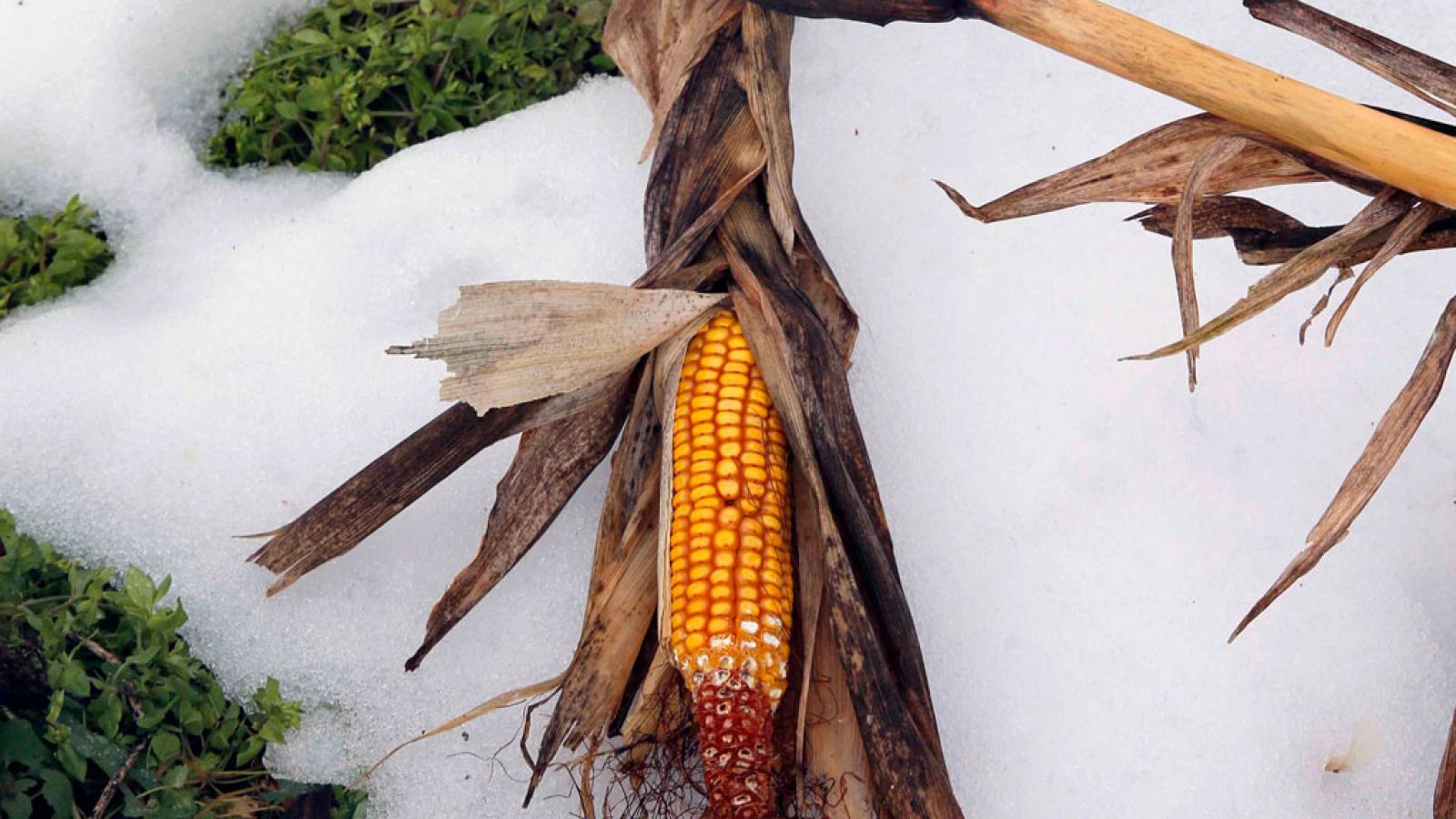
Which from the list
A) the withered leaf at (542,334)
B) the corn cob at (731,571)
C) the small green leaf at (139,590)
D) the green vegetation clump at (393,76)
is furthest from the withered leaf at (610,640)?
the green vegetation clump at (393,76)

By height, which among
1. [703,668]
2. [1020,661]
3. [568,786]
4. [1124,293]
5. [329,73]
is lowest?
[568,786]

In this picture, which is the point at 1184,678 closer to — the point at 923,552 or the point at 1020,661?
the point at 1020,661

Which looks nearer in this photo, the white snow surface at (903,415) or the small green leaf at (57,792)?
the small green leaf at (57,792)

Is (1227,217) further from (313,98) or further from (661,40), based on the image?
(313,98)

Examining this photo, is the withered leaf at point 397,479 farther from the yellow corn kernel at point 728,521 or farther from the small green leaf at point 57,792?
the small green leaf at point 57,792

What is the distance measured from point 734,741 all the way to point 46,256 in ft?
4.64

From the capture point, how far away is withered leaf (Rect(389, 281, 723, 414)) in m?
1.62

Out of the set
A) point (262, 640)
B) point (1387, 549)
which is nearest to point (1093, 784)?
point (1387, 549)

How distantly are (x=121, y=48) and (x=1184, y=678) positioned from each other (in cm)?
203

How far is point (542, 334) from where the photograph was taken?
5.45 ft

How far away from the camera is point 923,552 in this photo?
1.92 meters

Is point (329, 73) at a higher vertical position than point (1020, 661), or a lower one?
higher

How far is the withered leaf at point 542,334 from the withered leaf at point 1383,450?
808 millimetres

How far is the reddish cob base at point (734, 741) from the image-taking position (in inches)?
62.2
